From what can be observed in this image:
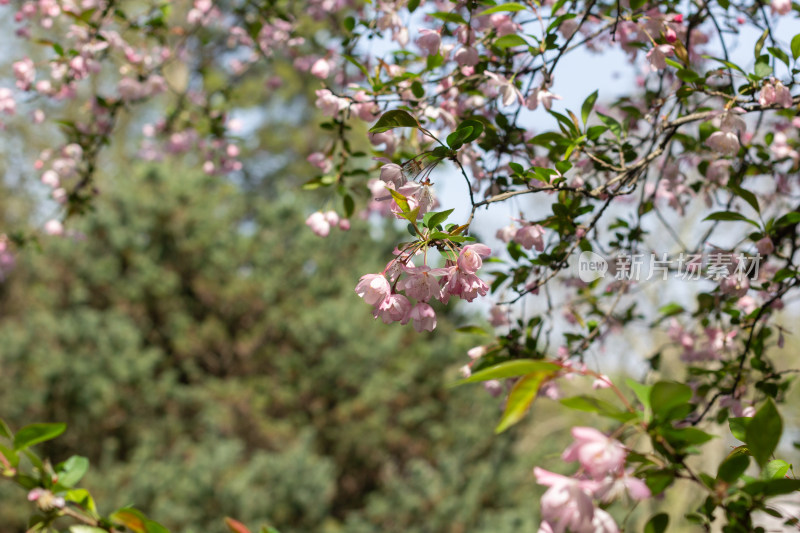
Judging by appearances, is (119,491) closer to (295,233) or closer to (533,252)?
(295,233)

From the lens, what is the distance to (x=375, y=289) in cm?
96

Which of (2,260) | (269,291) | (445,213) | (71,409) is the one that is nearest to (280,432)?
(269,291)

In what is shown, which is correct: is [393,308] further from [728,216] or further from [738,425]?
[728,216]

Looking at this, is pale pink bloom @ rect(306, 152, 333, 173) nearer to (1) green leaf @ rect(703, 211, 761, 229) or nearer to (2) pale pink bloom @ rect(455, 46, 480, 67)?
(2) pale pink bloom @ rect(455, 46, 480, 67)

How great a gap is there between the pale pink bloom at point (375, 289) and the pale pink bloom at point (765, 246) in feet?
2.98

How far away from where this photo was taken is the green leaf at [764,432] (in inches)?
24.7

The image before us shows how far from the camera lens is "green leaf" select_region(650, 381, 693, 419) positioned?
62 cm

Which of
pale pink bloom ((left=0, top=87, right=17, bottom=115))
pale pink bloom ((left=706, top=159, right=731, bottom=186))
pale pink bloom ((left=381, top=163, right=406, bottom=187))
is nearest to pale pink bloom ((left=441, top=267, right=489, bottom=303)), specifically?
pale pink bloom ((left=381, top=163, right=406, bottom=187))

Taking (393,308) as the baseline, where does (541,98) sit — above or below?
above

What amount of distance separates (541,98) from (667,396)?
86cm

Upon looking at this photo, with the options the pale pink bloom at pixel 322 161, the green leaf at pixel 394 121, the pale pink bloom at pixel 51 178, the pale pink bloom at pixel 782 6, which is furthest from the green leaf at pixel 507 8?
the pale pink bloom at pixel 51 178

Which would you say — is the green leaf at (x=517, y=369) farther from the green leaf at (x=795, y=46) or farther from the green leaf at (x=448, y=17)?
the green leaf at (x=795, y=46)

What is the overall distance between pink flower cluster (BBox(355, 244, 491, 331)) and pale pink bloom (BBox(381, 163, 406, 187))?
132mm

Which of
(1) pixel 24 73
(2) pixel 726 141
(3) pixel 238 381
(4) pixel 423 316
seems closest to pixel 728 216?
(2) pixel 726 141
